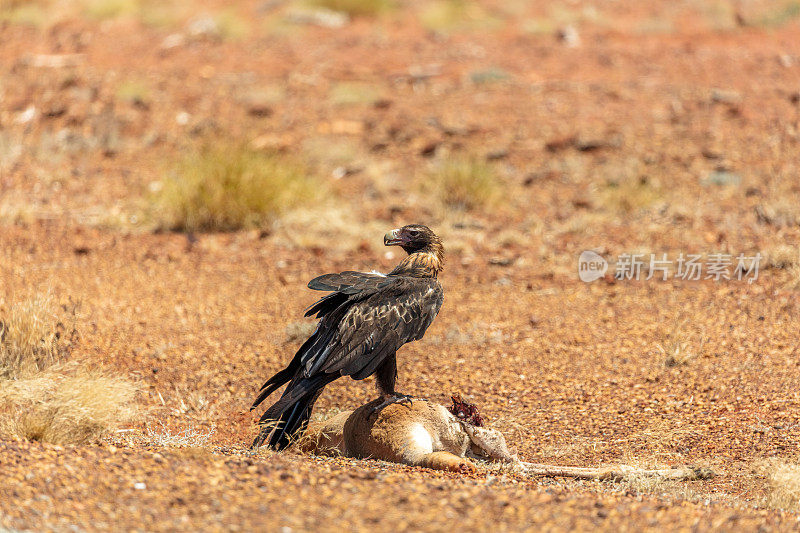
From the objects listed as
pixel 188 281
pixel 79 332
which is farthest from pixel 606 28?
pixel 79 332

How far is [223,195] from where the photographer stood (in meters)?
12.5

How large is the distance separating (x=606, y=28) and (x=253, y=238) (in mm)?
13799

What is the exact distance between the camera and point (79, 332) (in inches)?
330

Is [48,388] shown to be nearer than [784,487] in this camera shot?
No

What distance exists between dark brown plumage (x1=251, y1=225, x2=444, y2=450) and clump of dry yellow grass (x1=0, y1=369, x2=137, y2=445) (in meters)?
1.09

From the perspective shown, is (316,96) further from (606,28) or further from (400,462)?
(400,462)

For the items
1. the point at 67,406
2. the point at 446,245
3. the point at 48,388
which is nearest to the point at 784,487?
the point at 67,406

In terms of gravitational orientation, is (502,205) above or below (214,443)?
above

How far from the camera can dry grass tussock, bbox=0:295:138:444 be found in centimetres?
587

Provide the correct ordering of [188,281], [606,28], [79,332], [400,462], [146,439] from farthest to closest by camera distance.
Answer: [606,28] → [188,281] → [79,332] → [146,439] → [400,462]

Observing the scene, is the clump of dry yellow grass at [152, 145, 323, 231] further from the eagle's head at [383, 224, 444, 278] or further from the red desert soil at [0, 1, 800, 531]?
the eagle's head at [383, 224, 444, 278]

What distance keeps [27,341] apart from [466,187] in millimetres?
7250

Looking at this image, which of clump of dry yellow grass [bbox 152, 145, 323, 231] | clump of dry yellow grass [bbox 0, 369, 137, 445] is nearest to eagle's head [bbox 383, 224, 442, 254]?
clump of dry yellow grass [bbox 0, 369, 137, 445]

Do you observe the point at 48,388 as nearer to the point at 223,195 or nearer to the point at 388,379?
the point at 388,379
